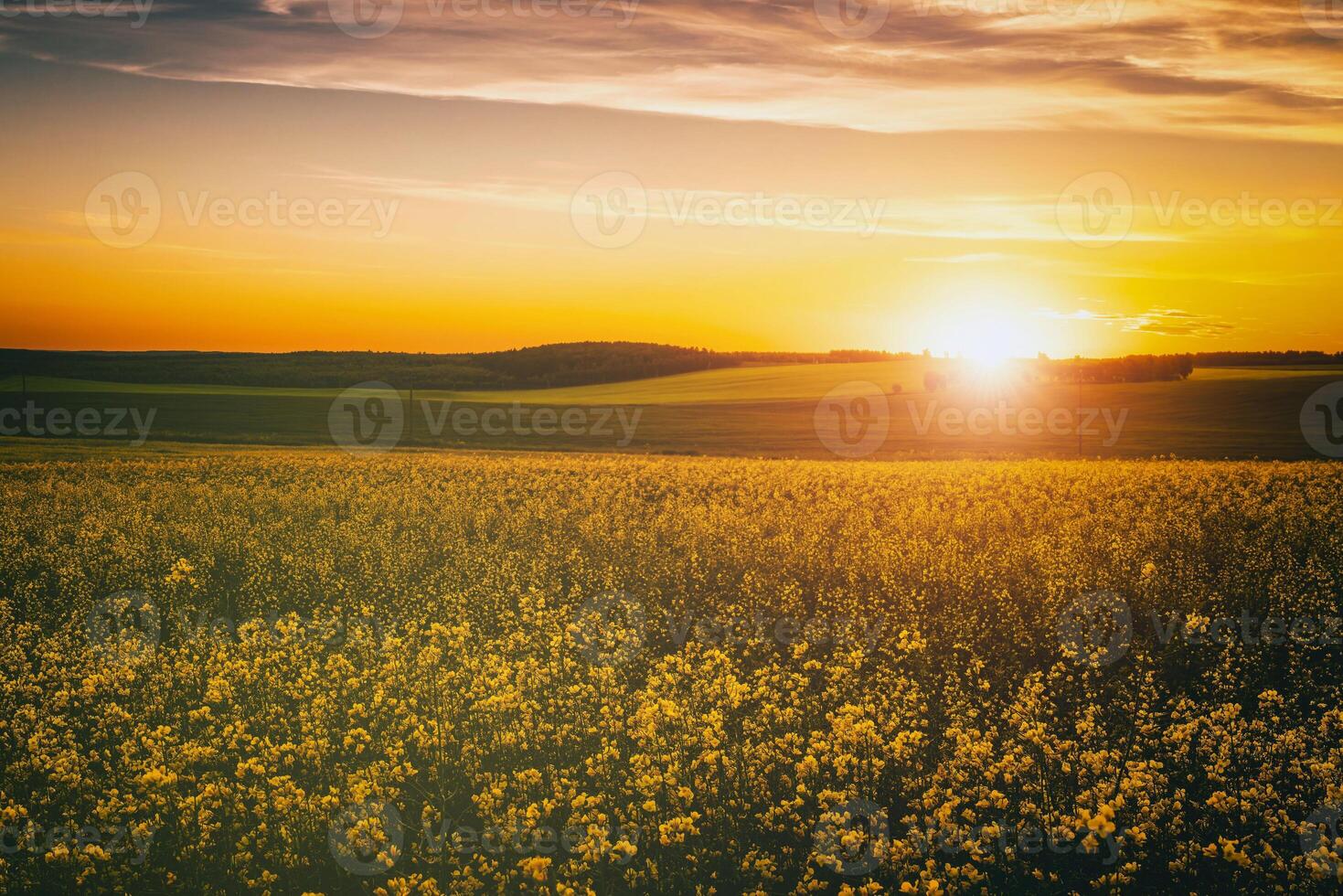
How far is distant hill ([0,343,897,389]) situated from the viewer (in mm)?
88562

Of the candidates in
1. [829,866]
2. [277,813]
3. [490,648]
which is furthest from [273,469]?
[829,866]

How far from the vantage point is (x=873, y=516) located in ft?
59.5

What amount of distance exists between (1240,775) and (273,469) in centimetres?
2806

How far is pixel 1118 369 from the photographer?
238 feet

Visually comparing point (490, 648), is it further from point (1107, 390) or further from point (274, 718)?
point (1107, 390)
